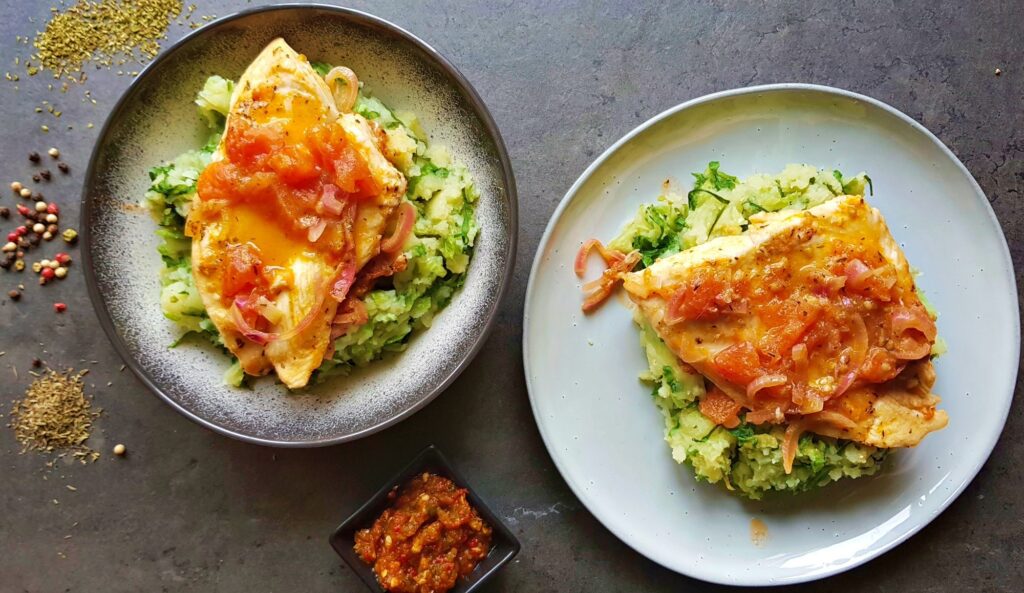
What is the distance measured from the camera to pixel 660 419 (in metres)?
3.95

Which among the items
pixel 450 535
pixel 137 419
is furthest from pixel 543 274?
pixel 137 419

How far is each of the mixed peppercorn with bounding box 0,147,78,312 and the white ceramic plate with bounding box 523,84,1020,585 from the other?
2681 millimetres

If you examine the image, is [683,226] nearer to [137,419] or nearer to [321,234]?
[321,234]

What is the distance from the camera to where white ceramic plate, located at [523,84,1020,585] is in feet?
12.7

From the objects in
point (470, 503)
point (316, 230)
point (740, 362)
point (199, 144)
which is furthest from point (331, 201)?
point (740, 362)

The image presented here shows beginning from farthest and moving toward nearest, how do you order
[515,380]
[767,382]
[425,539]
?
[515,380] < [425,539] < [767,382]

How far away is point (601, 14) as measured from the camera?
13.6 ft

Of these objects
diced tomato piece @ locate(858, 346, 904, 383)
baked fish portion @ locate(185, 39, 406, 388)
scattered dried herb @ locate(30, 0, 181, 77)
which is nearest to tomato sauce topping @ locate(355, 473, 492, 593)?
baked fish portion @ locate(185, 39, 406, 388)

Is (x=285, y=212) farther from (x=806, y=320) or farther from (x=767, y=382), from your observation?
(x=806, y=320)

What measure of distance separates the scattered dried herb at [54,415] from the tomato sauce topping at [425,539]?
169 cm

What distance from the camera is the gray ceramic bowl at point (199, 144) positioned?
134 inches

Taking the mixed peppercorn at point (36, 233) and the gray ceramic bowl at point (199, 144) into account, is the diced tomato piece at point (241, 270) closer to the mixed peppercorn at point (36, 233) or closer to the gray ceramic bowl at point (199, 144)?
the gray ceramic bowl at point (199, 144)

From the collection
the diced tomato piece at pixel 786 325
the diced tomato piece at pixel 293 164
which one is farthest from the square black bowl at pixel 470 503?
the diced tomato piece at pixel 786 325

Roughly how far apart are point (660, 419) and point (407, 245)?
5.43 ft
